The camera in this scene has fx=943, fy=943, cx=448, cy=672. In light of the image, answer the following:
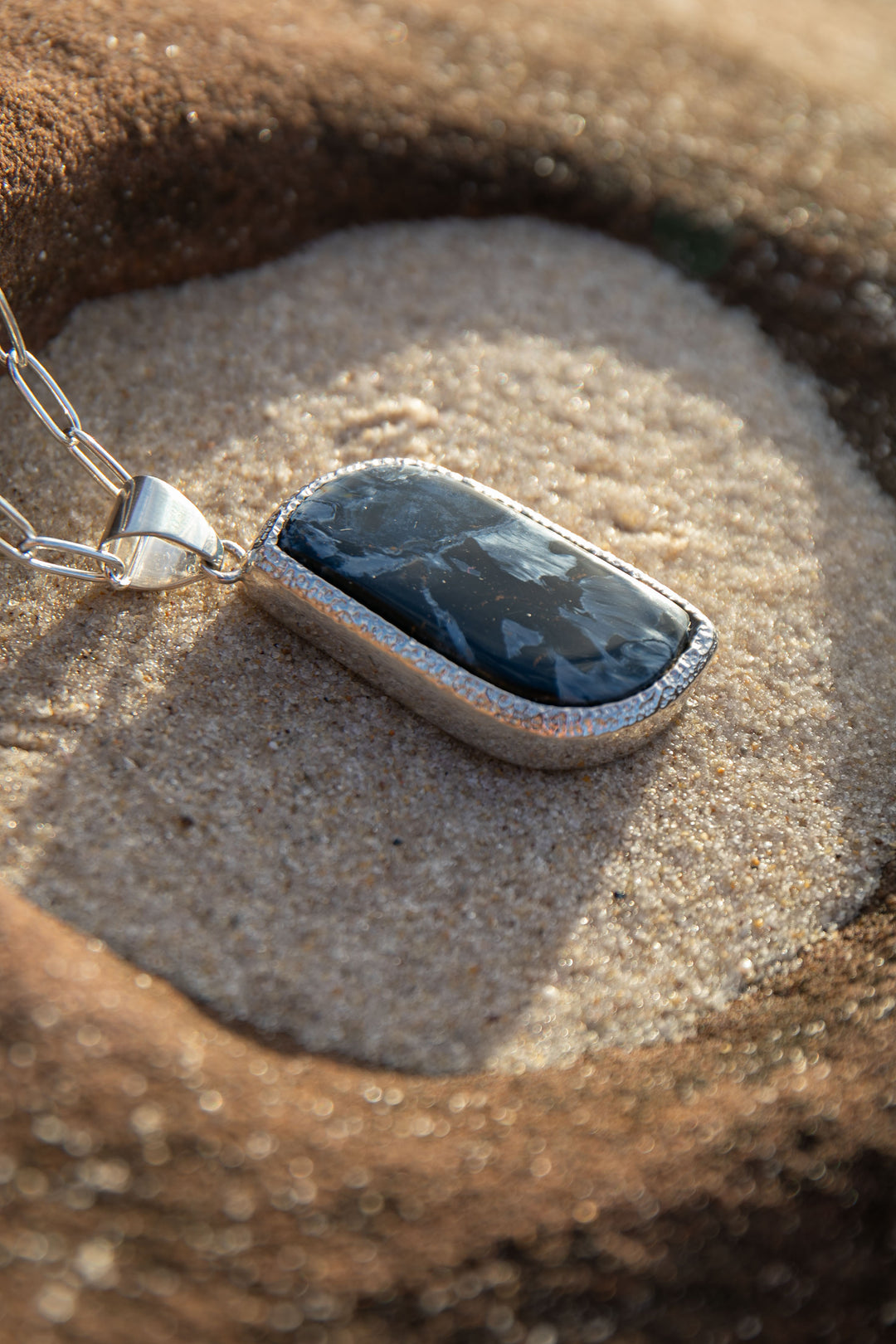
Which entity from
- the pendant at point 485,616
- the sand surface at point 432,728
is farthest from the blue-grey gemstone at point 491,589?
the sand surface at point 432,728

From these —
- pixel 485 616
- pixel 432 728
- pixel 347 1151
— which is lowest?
pixel 347 1151

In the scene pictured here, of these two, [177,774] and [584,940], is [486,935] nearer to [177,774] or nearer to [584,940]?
[584,940]

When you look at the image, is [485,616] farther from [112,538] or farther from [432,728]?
[112,538]

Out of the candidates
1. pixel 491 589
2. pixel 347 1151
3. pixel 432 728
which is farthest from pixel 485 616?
pixel 347 1151

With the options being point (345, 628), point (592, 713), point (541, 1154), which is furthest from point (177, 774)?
point (541, 1154)

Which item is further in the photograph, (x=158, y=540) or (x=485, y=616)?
(x=158, y=540)

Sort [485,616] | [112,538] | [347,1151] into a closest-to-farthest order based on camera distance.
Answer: [347,1151] → [485,616] → [112,538]

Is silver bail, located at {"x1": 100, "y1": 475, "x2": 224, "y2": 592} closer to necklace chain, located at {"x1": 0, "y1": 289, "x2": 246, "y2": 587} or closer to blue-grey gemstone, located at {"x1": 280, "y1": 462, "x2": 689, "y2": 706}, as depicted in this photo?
necklace chain, located at {"x1": 0, "y1": 289, "x2": 246, "y2": 587}
